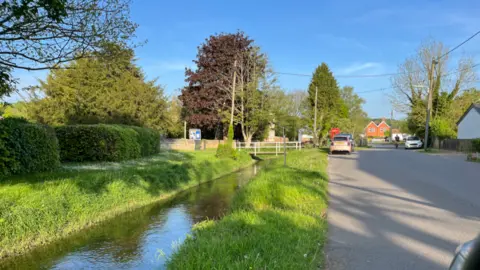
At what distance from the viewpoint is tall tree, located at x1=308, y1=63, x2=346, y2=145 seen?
50.9m

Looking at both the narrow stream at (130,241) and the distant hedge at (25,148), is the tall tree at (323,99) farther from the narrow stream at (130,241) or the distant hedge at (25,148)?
the distant hedge at (25,148)

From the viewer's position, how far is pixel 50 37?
8.93 metres

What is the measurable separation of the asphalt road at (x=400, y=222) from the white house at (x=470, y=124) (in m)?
27.5

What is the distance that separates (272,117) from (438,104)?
64.7ft

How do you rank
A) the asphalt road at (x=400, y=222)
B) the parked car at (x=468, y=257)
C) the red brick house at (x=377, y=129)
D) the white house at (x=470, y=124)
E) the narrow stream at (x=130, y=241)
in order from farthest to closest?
the red brick house at (x=377, y=129) → the white house at (x=470, y=124) → the narrow stream at (x=130, y=241) → the asphalt road at (x=400, y=222) → the parked car at (x=468, y=257)

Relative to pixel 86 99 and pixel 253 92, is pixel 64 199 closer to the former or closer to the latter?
pixel 86 99

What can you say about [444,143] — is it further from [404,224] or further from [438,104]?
[404,224]

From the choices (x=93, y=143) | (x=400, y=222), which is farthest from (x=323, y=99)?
(x=400, y=222)

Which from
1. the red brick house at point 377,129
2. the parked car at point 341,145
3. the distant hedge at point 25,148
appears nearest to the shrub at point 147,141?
the distant hedge at point 25,148

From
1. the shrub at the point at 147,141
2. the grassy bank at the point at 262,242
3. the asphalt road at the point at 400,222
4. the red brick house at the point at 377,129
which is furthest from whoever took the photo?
the red brick house at the point at 377,129

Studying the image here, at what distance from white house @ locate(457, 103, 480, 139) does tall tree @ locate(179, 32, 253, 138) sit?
77.8ft

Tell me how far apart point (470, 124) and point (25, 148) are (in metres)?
39.5

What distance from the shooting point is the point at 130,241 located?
8.30 m

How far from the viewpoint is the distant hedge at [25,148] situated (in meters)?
9.51
